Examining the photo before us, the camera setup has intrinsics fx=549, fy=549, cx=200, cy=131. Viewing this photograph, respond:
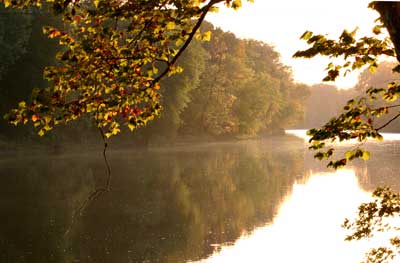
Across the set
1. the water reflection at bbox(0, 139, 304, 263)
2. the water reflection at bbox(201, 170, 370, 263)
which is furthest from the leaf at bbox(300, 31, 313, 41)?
Answer: the water reflection at bbox(0, 139, 304, 263)

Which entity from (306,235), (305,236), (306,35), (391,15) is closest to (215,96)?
(306,235)

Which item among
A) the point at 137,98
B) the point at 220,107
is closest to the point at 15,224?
the point at 137,98

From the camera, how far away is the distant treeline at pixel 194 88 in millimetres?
51688

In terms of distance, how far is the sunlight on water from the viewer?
60.8ft

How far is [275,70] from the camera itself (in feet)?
417

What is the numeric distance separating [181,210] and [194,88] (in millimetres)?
50064

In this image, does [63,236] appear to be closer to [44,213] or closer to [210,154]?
[44,213]

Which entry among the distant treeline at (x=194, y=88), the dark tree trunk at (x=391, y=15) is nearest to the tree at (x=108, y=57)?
the dark tree trunk at (x=391, y=15)

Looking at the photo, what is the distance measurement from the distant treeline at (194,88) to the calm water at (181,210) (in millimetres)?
8175

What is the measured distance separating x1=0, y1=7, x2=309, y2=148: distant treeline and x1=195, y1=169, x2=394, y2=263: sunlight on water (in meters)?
30.0

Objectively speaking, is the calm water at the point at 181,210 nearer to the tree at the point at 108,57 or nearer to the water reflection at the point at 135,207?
the water reflection at the point at 135,207

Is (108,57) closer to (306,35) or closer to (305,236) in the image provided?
(306,35)

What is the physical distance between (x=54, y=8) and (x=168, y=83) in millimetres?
60862

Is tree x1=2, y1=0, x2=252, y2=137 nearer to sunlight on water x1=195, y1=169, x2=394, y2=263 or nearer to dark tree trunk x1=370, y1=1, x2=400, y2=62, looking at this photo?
dark tree trunk x1=370, y1=1, x2=400, y2=62
